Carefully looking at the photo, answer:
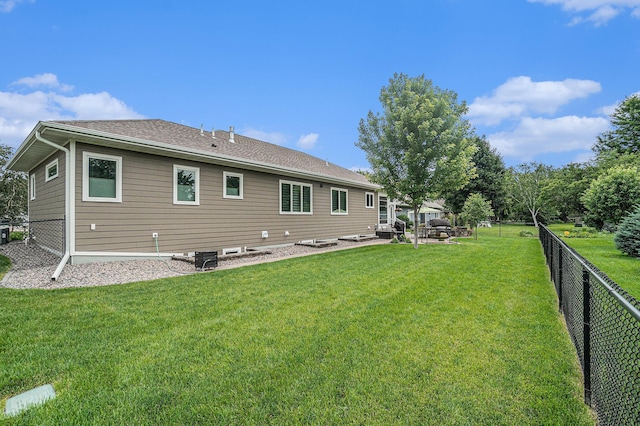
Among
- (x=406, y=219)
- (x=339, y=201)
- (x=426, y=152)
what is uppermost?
(x=426, y=152)

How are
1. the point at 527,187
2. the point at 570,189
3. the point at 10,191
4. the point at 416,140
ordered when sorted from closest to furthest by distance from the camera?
the point at 416,140 → the point at 10,191 → the point at 570,189 → the point at 527,187

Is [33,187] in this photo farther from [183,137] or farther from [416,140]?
[416,140]

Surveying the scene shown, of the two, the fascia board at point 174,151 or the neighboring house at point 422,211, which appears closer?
the fascia board at point 174,151

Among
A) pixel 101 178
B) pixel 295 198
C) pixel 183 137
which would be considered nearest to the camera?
pixel 101 178

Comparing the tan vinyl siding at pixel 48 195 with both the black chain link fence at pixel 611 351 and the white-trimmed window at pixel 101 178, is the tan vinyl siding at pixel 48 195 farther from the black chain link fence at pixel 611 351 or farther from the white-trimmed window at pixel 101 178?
the black chain link fence at pixel 611 351

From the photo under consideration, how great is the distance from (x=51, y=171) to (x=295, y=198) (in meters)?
8.27

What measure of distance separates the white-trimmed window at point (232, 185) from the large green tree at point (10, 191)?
793 inches

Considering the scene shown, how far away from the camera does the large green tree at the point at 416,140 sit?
11500 millimetres

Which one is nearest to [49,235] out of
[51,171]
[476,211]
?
[51,171]

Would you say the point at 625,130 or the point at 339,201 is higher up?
the point at 625,130

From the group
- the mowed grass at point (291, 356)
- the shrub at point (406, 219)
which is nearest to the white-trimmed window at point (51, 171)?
the mowed grass at point (291, 356)

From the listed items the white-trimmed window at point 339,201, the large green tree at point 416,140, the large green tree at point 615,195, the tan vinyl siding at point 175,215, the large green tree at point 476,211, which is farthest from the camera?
the large green tree at point 476,211

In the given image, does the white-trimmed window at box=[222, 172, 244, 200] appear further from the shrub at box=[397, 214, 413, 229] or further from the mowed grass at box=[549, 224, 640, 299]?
the shrub at box=[397, 214, 413, 229]

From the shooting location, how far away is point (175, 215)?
354 inches
